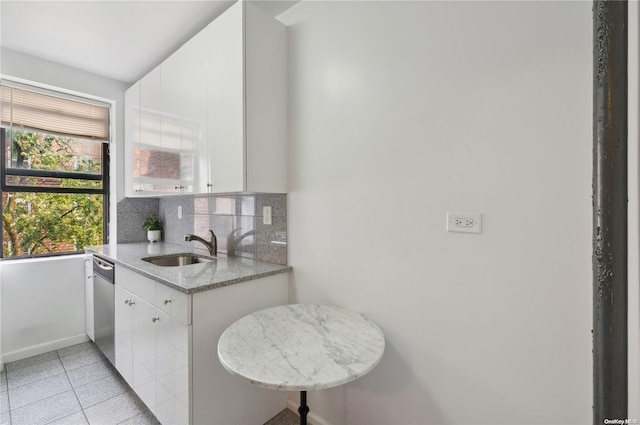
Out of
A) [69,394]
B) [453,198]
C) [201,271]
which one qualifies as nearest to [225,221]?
[201,271]

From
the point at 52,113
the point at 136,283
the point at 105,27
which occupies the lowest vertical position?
the point at 136,283

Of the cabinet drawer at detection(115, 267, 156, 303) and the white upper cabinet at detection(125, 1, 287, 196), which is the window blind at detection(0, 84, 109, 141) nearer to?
the white upper cabinet at detection(125, 1, 287, 196)

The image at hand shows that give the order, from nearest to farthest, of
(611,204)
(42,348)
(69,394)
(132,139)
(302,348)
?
(611,204) → (302,348) → (69,394) → (42,348) → (132,139)

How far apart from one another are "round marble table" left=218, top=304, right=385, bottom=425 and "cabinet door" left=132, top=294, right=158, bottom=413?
676 millimetres

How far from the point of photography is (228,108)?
168 cm

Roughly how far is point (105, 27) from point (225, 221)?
1.60 meters

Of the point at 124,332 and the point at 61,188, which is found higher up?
the point at 61,188

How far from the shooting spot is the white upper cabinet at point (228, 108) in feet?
5.36

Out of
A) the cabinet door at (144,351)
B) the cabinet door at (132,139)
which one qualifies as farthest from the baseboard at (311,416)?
the cabinet door at (132,139)

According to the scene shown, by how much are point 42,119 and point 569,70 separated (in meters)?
3.65

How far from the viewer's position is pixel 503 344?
1108mm

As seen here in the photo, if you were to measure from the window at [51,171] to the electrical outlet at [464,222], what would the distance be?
3.33m

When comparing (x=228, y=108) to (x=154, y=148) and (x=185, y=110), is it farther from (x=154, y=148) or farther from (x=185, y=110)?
(x=154, y=148)

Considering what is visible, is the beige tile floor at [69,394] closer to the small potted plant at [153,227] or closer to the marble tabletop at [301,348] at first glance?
the marble tabletop at [301,348]
